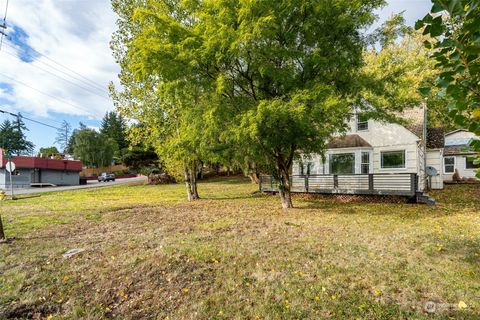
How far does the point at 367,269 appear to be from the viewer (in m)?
4.31

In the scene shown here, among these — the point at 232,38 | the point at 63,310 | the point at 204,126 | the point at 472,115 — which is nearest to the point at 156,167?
the point at 204,126

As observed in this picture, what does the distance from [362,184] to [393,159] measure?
11.8 ft

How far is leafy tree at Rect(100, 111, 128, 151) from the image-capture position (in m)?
58.1

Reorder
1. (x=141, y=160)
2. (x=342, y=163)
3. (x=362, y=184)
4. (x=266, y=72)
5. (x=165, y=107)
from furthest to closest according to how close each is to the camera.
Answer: (x=141, y=160) < (x=342, y=163) < (x=165, y=107) < (x=362, y=184) < (x=266, y=72)

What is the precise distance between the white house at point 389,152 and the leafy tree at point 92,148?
163 ft

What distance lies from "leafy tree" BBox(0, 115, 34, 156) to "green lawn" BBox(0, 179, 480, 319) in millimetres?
87514

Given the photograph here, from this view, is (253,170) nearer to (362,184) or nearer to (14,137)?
(362,184)

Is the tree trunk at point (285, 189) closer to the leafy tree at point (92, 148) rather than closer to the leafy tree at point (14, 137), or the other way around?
the leafy tree at point (92, 148)

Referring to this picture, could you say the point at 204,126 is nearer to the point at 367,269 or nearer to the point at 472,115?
the point at 367,269

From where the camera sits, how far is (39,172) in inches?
1314

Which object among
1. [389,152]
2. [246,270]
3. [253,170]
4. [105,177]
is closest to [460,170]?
[389,152]

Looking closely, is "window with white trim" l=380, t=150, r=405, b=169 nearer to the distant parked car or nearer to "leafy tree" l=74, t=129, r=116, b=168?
the distant parked car

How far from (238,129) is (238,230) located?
307 centimetres

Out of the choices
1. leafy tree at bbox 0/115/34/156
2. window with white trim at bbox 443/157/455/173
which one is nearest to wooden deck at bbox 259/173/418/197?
window with white trim at bbox 443/157/455/173
